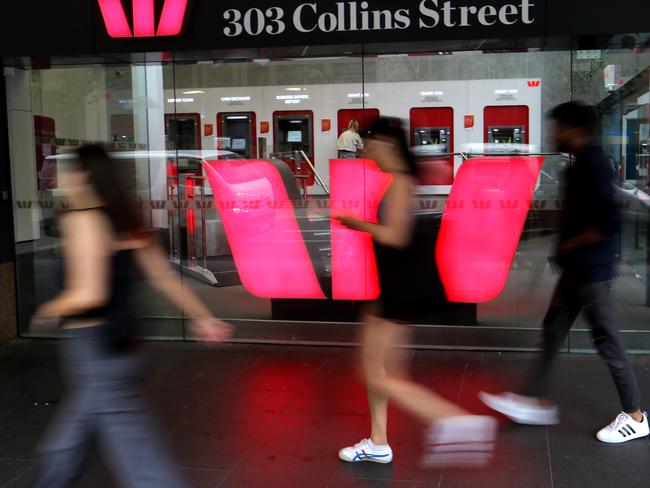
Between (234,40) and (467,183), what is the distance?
228 centimetres

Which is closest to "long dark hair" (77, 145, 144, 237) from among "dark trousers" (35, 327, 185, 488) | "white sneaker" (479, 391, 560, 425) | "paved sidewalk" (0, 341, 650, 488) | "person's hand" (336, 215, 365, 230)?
"dark trousers" (35, 327, 185, 488)

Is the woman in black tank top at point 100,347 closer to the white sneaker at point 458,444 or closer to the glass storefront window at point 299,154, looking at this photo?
the white sneaker at point 458,444

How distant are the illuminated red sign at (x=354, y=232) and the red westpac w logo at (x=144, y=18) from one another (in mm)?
1281

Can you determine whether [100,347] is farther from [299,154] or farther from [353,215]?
[299,154]

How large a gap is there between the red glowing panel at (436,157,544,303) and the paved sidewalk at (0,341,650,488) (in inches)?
24.5

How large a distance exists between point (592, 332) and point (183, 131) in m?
4.08

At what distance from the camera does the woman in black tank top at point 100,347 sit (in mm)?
2953

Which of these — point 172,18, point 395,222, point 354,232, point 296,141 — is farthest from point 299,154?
point 395,222

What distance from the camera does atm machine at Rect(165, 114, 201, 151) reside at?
691 cm

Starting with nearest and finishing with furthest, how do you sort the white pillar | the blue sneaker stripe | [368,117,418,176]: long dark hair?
[368,117,418,176]: long dark hair < the blue sneaker stripe < the white pillar

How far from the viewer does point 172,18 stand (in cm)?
617

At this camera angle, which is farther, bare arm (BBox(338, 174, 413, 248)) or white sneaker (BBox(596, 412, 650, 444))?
white sneaker (BBox(596, 412, 650, 444))

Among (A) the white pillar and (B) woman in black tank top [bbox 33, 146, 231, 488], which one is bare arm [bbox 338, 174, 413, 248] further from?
(A) the white pillar

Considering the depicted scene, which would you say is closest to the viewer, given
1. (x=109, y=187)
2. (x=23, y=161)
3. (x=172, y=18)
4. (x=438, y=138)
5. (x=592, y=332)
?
(x=109, y=187)
